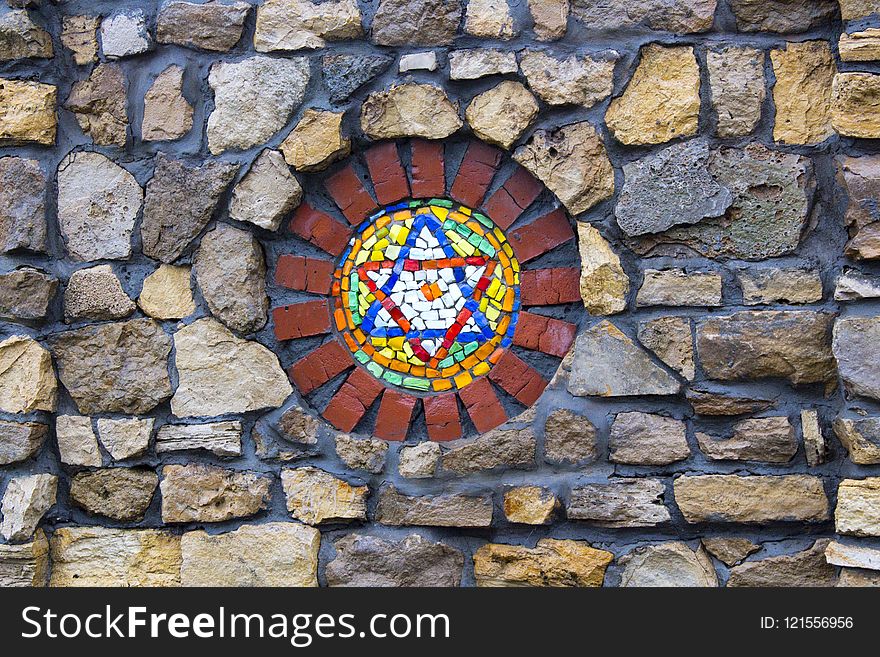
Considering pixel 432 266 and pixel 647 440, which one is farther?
pixel 432 266

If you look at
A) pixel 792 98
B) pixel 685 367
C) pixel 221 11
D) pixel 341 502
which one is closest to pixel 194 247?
pixel 221 11

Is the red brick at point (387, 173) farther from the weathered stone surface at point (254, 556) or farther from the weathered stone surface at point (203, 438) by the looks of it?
the weathered stone surface at point (254, 556)

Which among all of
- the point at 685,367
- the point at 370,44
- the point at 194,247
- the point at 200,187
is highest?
the point at 370,44

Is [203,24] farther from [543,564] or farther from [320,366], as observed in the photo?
[543,564]

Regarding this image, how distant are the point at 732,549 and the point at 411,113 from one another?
1574 mm

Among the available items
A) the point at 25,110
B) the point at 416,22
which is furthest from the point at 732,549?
the point at 25,110

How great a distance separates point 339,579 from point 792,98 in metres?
1.92

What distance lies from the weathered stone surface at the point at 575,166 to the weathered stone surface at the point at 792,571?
1125mm

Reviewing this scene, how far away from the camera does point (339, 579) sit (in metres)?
2.62

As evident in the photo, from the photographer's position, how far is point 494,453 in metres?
2.57

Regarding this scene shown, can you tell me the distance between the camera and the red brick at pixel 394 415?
105 inches

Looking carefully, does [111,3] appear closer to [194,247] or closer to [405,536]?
[194,247]

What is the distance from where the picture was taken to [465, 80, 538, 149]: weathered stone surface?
2.54 m

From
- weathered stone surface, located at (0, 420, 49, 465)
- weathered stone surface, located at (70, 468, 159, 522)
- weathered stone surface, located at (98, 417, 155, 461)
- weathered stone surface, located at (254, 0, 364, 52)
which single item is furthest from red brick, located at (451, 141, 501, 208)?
weathered stone surface, located at (0, 420, 49, 465)
